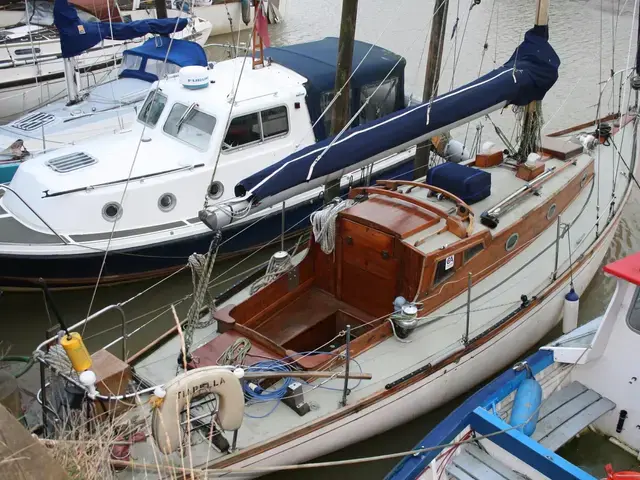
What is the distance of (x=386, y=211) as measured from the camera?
25.5 feet

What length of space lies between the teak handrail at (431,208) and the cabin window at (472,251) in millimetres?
215

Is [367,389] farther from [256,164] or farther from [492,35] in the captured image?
[492,35]

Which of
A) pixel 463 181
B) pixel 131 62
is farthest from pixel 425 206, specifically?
pixel 131 62

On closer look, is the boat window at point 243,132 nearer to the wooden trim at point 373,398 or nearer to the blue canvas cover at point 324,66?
the blue canvas cover at point 324,66

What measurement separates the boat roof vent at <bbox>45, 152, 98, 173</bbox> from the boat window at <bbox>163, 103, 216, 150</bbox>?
4.29 ft

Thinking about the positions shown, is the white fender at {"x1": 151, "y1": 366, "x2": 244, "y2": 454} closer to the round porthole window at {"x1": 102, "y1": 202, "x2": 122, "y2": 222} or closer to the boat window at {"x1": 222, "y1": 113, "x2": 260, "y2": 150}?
the round porthole window at {"x1": 102, "y1": 202, "x2": 122, "y2": 222}

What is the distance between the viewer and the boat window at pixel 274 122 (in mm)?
10227

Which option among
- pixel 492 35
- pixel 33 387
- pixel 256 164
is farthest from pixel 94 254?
pixel 492 35

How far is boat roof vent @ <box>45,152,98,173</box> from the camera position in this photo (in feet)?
31.3

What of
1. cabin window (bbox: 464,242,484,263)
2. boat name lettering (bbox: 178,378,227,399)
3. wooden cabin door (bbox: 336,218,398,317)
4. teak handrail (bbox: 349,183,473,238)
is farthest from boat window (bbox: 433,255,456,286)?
boat name lettering (bbox: 178,378,227,399)

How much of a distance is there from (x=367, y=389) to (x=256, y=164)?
15.0 ft

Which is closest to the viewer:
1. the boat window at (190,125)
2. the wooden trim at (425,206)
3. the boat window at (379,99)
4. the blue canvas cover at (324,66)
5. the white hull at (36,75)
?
the wooden trim at (425,206)


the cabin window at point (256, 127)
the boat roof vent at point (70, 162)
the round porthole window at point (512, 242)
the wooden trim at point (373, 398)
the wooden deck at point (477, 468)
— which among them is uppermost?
the cabin window at point (256, 127)

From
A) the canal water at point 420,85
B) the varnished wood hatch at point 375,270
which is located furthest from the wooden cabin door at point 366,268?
the canal water at point 420,85
